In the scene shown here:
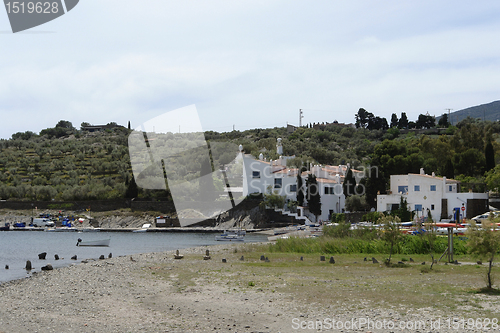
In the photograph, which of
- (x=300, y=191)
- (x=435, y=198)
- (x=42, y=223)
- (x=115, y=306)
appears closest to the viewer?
(x=115, y=306)

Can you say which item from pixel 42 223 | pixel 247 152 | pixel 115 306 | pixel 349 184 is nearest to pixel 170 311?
pixel 115 306

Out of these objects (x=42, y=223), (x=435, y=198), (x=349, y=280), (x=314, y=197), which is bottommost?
(x=42, y=223)

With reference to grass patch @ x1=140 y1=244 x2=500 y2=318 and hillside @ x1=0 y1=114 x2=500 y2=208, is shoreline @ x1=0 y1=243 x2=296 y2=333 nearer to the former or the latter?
grass patch @ x1=140 y1=244 x2=500 y2=318

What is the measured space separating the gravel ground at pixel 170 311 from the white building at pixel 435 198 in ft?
134

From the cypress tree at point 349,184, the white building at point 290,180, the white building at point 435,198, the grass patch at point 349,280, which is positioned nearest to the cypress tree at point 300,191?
the white building at point 290,180

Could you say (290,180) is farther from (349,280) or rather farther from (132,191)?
(349,280)

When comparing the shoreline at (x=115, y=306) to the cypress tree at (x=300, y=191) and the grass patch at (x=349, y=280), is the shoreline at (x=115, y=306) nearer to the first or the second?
the grass patch at (x=349, y=280)

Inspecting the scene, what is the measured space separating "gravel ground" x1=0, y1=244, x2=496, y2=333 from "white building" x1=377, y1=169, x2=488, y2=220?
40793mm

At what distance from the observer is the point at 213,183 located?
82.6 meters

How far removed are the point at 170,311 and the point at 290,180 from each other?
2308 inches

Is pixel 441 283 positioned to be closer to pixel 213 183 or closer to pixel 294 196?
pixel 294 196

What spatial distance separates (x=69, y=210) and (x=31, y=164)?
29049 millimetres

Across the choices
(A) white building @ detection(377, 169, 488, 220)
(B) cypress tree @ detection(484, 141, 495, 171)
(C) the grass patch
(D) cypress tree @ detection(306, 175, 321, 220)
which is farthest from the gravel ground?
(B) cypress tree @ detection(484, 141, 495, 171)

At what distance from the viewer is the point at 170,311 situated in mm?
13727
